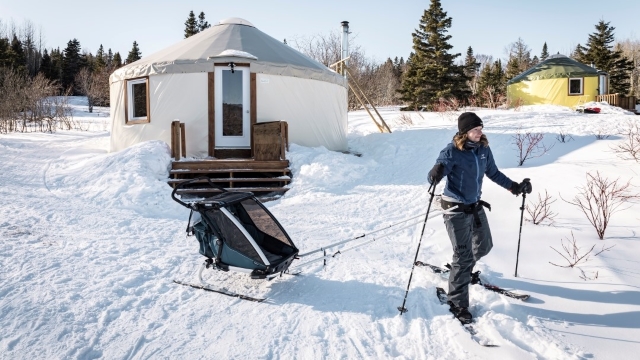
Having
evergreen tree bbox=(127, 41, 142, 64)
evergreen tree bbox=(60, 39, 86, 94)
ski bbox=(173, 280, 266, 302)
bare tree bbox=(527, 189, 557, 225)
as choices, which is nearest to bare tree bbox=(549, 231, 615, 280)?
bare tree bbox=(527, 189, 557, 225)

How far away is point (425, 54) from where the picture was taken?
23359 mm

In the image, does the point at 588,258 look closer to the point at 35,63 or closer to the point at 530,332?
the point at 530,332

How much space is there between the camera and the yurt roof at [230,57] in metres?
8.26

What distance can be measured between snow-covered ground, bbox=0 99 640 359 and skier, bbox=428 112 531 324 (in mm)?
220

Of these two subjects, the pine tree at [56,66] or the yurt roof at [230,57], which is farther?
the pine tree at [56,66]

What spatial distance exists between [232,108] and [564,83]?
15576 millimetres

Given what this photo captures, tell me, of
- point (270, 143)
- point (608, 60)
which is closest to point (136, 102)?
point (270, 143)

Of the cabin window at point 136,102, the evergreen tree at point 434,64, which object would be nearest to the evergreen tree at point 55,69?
the evergreen tree at point 434,64

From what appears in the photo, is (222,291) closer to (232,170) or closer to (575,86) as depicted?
(232,170)

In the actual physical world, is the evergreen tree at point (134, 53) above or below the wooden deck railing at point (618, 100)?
above

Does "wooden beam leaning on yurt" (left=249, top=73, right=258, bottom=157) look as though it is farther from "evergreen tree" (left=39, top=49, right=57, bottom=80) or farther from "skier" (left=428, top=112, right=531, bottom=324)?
"evergreen tree" (left=39, top=49, right=57, bottom=80)

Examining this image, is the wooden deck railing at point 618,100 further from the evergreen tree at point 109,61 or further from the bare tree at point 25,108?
the evergreen tree at point 109,61

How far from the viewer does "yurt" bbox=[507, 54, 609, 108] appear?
1752 cm

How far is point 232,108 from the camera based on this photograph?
27.6 ft
